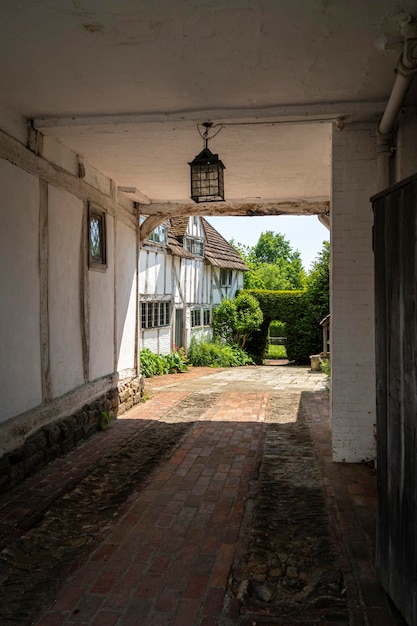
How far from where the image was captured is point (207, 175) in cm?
553

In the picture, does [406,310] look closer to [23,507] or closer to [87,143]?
[23,507]

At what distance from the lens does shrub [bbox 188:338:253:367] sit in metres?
18.9

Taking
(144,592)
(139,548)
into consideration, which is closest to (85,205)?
(139,548)

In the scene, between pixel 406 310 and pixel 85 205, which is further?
pixel 85 205

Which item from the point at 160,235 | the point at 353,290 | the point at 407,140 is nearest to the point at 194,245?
the point at 160,235

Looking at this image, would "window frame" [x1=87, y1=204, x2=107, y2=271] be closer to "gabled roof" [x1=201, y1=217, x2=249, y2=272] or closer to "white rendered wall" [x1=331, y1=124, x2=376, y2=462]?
"white rendered wall" [x1=331, y1=124, x2=376, y2=462]

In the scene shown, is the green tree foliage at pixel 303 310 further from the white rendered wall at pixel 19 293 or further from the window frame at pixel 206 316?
the white rendered wall at pixel 19 293

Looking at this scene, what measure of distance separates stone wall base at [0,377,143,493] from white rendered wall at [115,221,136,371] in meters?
0.70

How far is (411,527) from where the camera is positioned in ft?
8.51

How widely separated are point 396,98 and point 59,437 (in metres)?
5.20

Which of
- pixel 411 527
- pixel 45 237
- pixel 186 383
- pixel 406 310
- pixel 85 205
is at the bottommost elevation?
pixel 186 383

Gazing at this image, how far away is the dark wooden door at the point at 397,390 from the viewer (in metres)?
2.61

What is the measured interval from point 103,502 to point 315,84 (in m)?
4.48

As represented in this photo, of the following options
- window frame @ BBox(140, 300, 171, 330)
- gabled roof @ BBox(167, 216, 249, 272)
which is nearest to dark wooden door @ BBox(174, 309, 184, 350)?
window frame @ BBox(140, 300, 171, 330)
